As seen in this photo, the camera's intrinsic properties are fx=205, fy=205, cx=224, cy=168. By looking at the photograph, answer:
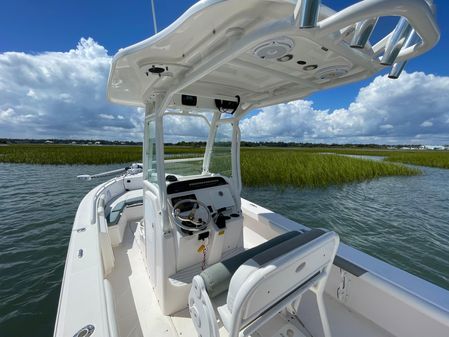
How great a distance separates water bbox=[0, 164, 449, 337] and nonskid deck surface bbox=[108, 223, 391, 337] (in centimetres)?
137

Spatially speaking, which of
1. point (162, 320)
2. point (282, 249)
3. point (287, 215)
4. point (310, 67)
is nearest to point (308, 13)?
point (310, 67)

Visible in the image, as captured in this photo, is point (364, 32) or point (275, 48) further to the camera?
point (275, 48)

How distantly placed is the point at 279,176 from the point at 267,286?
10035 millimetres

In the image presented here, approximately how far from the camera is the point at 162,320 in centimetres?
191

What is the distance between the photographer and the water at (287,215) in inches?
121

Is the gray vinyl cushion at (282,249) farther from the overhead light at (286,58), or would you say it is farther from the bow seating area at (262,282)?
the overhead light at (286,58)

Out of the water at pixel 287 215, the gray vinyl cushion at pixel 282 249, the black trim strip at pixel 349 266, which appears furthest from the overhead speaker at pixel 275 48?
the water at pixel 287 215

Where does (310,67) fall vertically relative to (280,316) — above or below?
above

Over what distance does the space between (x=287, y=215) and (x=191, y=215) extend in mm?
4990

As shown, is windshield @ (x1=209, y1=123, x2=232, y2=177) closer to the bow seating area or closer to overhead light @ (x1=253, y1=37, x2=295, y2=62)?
overhead light @ (x1=253, y1=37, x2=295, y2=62)

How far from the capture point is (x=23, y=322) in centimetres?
266

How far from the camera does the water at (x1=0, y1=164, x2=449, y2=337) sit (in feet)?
10.1

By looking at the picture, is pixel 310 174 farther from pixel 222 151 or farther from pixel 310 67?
pixel 310 67

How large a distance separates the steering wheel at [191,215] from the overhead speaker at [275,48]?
4.99 ft
